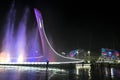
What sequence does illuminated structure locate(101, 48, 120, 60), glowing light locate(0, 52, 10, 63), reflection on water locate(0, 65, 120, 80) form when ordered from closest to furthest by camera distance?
reflection on water locate(0, 65, 120, 80) → glowing light locate(0, 52, 10, 63) → illuminated structure locate(101, 48, 120, 60)

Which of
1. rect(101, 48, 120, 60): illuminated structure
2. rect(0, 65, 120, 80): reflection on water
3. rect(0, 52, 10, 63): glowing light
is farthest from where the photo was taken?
rect(101, 48, 120, 60): illuminated structure

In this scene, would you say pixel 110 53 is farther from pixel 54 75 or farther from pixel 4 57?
pixel 54 75

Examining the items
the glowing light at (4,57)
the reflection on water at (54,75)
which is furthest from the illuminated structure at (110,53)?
the reflection on water at (54,75)

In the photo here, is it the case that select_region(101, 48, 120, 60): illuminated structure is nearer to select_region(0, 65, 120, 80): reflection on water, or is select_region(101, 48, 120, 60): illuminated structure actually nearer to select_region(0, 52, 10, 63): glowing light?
select_region(0, 52, 10, 63): glowing light

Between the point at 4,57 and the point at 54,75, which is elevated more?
the point at 4,57

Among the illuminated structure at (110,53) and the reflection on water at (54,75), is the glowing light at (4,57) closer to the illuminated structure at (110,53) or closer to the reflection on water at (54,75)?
the reflection on water at (54,75)

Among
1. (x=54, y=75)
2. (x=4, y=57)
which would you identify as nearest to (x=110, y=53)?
(x=4, y=57)

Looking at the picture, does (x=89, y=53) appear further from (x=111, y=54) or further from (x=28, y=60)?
(x=28, y=60)

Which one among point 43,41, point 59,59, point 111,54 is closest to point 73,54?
point 111,54

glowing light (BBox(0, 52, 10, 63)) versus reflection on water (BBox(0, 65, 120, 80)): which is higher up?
glowing light (BBox(0, 52, 10, 63))

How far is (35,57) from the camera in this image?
141ft

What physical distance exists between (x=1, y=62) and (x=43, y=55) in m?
8.67

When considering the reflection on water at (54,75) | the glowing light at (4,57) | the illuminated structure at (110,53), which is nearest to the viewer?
the reflection on water at (54,75)

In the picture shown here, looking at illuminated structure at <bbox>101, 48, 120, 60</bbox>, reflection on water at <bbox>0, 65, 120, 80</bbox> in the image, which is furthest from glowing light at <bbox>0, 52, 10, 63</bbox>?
illuminated structure at <bbox>101, 48, 120, 60</bbox>
